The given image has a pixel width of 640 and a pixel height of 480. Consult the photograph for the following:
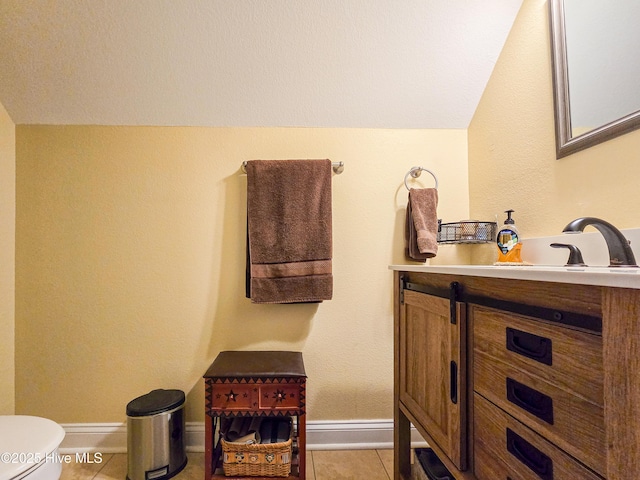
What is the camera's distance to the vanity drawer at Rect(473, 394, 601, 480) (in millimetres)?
524

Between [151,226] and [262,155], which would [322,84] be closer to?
[262,155]

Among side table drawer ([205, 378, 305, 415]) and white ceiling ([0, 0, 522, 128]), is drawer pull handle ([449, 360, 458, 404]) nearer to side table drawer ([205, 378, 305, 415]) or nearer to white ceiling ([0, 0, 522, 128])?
side table drawer ([205, 378, 305, 415])

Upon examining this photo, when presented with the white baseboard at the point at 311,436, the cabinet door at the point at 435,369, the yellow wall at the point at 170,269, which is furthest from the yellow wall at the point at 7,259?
the cabinet door at the point at 435,369

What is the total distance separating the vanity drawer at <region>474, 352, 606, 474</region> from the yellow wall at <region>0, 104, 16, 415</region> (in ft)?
6.57

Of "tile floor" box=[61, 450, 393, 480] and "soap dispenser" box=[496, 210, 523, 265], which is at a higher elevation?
"soap dispenser" box=[496, 210, 523, 265]

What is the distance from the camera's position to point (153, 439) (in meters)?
1.29

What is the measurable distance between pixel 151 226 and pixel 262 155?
0.66 meters

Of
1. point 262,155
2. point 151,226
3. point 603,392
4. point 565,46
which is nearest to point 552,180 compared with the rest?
point 565,46

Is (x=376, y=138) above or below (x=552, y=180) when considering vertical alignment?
above

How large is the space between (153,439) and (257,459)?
1.48 feet

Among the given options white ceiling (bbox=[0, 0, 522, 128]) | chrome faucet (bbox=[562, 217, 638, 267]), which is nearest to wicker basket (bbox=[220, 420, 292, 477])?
chrome faucet (bbox=[562, 217, 638, 267])

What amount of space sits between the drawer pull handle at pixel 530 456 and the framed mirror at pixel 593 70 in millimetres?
859

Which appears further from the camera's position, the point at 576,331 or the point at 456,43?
the point at 456,43

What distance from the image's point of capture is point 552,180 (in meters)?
Answer: 1.11
